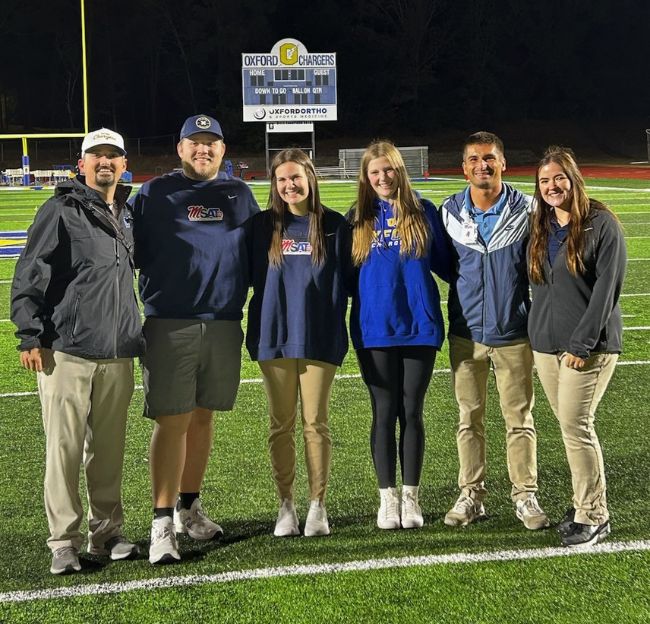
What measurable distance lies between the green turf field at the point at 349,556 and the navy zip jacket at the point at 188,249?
3.24ft

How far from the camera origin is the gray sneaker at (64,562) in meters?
3.67

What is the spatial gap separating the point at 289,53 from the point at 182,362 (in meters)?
32.1

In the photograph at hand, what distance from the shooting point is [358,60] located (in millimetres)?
53250

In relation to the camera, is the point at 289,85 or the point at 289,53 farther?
the point at 289,85

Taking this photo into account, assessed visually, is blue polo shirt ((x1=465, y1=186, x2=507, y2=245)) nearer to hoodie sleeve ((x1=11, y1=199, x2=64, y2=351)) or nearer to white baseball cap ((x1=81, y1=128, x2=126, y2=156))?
white baseball cap ((x1=81, y1=128, x2=126, y2=156))

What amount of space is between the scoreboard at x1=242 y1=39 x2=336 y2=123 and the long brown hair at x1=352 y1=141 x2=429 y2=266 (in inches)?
1231

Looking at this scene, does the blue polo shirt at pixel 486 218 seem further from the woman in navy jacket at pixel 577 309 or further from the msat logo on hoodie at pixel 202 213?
the msat logo on hoodie at pixel 202 213

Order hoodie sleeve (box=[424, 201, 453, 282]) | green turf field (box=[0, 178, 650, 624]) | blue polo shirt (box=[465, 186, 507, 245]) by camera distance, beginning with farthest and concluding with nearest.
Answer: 1. hoodie sleeve (box=[424, 201, 453, 282])
2. blue polo shirt (box=[465, 186, 507, 245])
3. green turf field (box=[0, 178, 650, 624])

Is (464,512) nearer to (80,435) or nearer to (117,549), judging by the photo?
(117,549)

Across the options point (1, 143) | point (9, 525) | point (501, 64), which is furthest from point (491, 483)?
point (501, 64)

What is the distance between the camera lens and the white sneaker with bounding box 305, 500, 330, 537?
4.02 meters

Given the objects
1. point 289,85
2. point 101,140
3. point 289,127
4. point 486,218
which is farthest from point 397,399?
point 289,127

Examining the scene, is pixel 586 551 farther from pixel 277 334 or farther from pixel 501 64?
pixel 501 64

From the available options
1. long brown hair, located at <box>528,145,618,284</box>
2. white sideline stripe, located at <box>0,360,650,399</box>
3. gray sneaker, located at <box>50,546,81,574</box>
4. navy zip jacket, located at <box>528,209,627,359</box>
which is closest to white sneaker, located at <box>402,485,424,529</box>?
navy zip jacket, located at <box>528,209,627,359</box>
